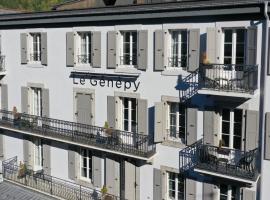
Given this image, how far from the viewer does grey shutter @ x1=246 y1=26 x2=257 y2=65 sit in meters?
16.3

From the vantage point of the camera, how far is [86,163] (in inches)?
906

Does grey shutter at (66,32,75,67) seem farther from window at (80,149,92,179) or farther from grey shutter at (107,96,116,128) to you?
window at (80,149,92,179)

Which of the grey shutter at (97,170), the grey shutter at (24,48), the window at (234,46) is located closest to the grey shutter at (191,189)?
the grey shutter at (97,170)

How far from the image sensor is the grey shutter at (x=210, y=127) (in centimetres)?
1786

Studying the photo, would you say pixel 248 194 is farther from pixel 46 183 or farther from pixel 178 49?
pixel 46 183

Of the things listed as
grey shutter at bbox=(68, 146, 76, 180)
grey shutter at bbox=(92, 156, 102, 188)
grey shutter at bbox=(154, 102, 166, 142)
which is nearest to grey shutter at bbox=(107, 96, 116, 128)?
grey shutter at bbox=(92, 156, 102, 188)

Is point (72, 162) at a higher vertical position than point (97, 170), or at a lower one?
higher

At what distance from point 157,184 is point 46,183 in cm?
742

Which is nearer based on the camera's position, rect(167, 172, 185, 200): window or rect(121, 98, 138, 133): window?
rect(167, 172, 185, 200): window

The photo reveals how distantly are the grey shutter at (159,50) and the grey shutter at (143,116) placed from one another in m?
1.74

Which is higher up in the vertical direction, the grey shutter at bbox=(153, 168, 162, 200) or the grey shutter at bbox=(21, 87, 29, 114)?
the grey shutter at bbox=(21, 87, 29, 114)

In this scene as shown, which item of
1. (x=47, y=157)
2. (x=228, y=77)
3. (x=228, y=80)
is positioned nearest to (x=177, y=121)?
(x=228, y=77)

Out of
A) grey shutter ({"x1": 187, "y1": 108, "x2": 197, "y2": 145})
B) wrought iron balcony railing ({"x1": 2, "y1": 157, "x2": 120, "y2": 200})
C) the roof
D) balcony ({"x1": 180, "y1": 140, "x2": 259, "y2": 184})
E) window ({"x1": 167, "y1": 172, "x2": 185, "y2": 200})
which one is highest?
grey shutter ({"x1": 187, "y1": 108, "x2": 197, "y2": 145})

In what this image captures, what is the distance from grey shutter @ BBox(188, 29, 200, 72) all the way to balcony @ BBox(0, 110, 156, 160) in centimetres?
390
